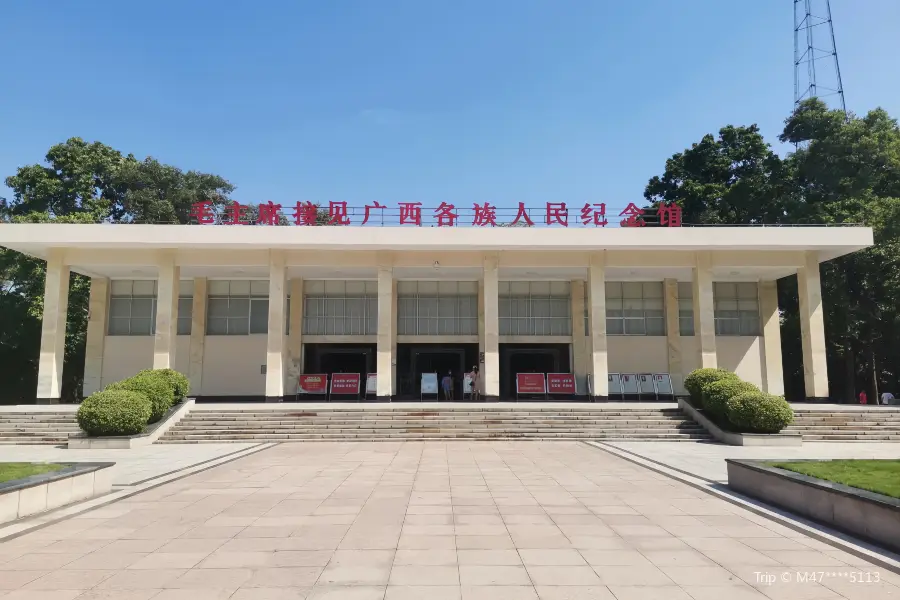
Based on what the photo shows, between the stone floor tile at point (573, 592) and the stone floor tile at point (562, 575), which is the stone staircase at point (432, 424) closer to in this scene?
the stone floor tile at point (562, 575)

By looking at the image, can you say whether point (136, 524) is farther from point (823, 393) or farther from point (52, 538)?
point (823, 393)

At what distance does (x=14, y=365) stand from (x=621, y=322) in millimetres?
28496

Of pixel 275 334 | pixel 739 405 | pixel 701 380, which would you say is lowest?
pixel 739 405

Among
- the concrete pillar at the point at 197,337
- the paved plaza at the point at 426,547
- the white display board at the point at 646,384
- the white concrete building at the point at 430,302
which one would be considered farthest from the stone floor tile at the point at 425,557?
the concrete pillar at the point at 197,337

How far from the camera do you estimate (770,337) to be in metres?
25.0

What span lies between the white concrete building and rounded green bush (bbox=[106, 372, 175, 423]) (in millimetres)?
3983

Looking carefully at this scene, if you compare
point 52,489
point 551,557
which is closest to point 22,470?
point 52,489

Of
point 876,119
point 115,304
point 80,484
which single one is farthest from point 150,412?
point 876,119

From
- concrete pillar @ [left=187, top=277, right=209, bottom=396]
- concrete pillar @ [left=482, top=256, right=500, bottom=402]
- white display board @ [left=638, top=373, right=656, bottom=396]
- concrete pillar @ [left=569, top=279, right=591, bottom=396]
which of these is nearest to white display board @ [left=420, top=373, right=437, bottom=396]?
concrete pillar @ [left=482, top=256, right=500, bottom=402]

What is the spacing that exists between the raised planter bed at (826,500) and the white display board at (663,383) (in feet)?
49.8

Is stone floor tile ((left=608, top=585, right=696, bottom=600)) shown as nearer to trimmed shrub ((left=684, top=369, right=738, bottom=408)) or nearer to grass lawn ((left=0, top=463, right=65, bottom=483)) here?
grass lawn ((left=0, top=463, right=65, bottom=483))

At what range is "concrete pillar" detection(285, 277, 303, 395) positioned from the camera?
24344mm

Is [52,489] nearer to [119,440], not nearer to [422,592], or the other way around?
[422,592]

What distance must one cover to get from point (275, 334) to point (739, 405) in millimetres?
14239
